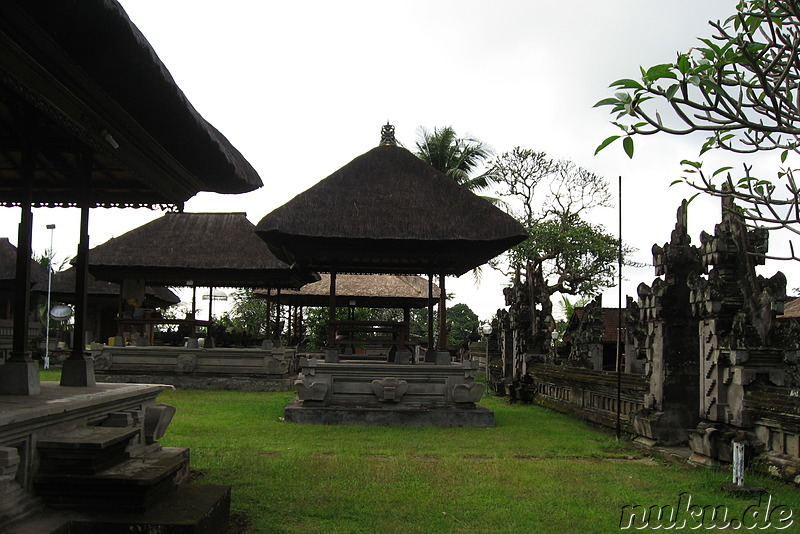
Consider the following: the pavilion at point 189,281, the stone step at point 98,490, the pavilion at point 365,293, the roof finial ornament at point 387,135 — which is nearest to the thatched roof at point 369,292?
the pavilion at point 365,293

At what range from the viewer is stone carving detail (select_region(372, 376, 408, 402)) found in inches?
492

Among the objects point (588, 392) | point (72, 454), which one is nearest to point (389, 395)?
point (588, 392)

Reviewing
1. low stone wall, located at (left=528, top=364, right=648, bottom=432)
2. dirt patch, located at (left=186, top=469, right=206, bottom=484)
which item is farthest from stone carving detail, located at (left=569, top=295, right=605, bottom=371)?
dirt patch, located at (left=186, top=469, right=206, bottom=484)

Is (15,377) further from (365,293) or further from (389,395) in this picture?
(365,293)

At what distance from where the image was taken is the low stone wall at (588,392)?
10562mm

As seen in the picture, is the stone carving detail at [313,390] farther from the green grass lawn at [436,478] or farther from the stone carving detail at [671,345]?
the stone carving detail at [671,345]

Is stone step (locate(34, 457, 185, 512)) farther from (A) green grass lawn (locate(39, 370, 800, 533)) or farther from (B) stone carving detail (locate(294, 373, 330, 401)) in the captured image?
(B) stone carving detail (locate(294, 373, 330, 401))

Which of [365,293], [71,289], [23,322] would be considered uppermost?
[71,289]

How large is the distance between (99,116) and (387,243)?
826cm

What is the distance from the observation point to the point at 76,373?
228 inches

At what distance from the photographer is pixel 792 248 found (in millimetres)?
3023

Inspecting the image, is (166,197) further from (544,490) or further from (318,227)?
(318,227)

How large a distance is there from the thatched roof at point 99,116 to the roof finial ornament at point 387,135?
27.4 ft

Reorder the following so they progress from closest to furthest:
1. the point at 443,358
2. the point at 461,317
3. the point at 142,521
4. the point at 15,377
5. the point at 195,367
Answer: the point at 142,521, the point at 15,377, the point at 443,358, the point at 195,367, the point at 461,317
